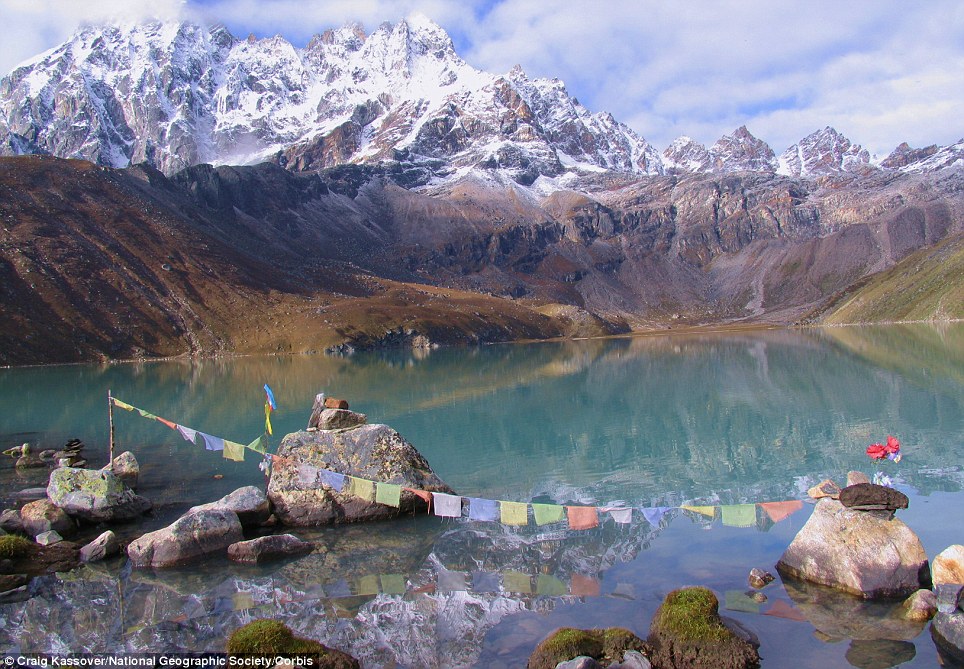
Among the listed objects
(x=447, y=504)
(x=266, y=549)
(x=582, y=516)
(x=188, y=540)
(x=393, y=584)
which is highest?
(x=447, y=504)

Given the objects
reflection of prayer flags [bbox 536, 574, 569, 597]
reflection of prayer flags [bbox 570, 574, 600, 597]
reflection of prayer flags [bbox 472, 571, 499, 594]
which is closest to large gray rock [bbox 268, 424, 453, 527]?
reflection of prayer flags [bbox 472, 571, 499, 594]

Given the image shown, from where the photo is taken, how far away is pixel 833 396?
177 feet

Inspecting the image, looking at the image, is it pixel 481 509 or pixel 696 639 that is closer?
pixel 696 639

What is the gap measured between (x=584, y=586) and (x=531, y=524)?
552cm

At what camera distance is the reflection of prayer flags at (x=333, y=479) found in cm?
2472

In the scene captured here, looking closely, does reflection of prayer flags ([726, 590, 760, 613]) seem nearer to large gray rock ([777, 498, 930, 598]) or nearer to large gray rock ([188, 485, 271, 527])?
large gray rock ([777, 498, 930, 598])

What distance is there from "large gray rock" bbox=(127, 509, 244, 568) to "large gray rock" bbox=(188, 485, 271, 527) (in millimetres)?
1044

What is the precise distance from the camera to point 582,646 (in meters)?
13.9

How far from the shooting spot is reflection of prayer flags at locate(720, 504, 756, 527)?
61.9ft

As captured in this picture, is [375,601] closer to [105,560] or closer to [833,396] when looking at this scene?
[105,560]

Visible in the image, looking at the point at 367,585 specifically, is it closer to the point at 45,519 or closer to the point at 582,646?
the point at 582,646

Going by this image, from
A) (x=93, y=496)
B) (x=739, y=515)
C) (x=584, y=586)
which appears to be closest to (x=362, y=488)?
(x=584, y=586)

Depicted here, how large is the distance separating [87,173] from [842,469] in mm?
188657

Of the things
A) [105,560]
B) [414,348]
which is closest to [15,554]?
[105,560]
